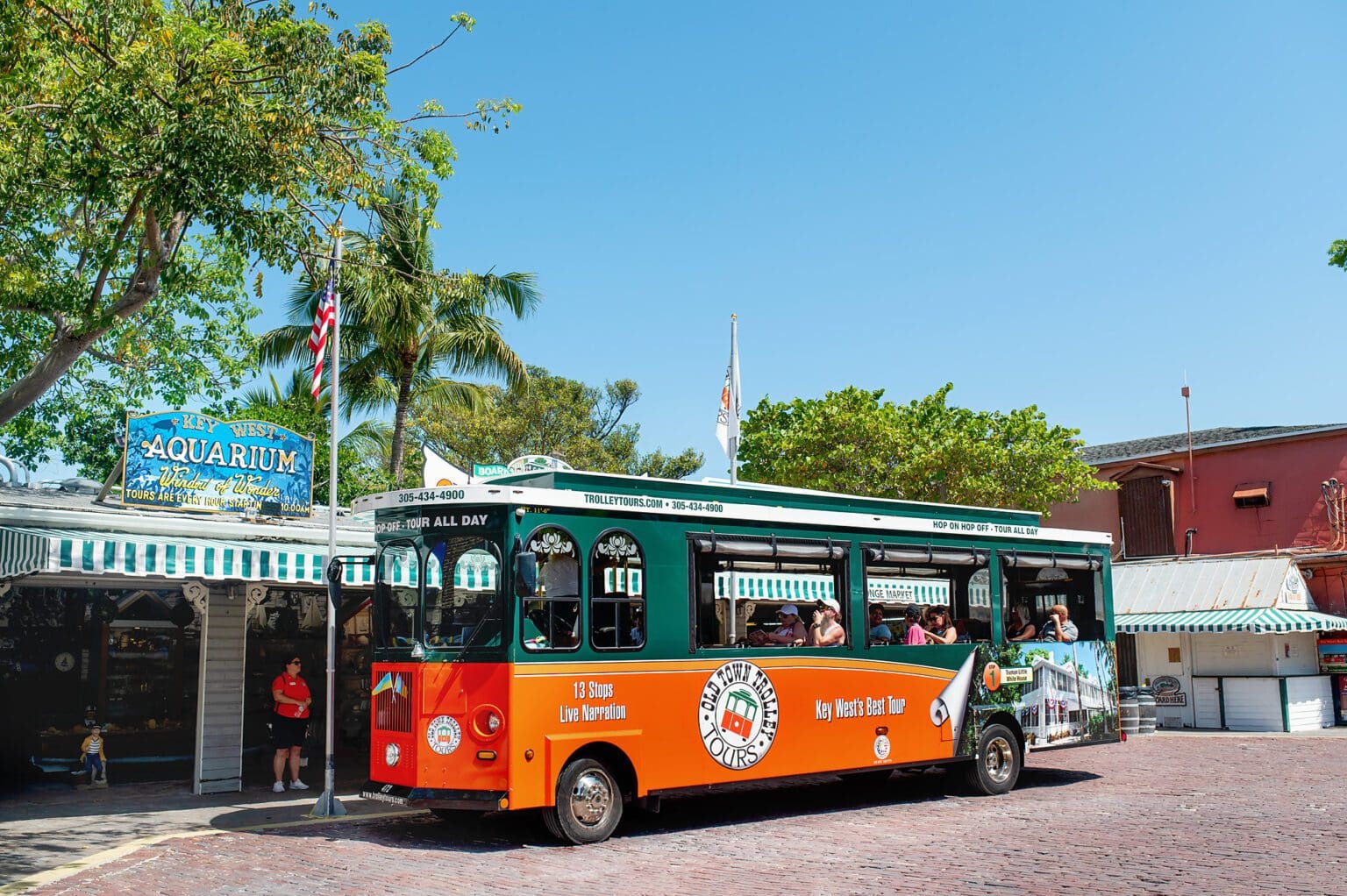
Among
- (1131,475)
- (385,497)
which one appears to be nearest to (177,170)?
(385,497)

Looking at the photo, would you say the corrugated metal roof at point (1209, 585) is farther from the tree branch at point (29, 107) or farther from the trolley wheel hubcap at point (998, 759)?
the tree branch at point (29, 107)

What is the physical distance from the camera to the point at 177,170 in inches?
424

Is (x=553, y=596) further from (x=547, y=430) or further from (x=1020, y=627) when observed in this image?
(x=547, y=430)

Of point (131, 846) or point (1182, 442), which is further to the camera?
point (1182, 442)

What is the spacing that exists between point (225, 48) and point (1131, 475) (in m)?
27.4

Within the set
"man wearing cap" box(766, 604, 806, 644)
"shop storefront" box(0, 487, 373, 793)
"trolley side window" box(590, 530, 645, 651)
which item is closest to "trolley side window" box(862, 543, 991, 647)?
"man wearing cap" box(766, 604, 806, 644)

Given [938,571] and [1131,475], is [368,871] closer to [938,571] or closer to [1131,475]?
[938,571]

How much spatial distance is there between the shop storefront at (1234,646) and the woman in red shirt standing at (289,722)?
17.3m

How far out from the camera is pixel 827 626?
41.7ft

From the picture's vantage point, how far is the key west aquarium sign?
47.8ft

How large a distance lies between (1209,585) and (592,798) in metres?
19.1

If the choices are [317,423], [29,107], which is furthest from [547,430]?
[29,107]

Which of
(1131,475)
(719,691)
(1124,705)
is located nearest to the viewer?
(719,691)

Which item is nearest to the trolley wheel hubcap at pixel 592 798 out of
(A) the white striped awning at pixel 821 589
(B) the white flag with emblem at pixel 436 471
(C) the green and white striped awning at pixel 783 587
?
(A) the white striped awning at pixel 821 589
